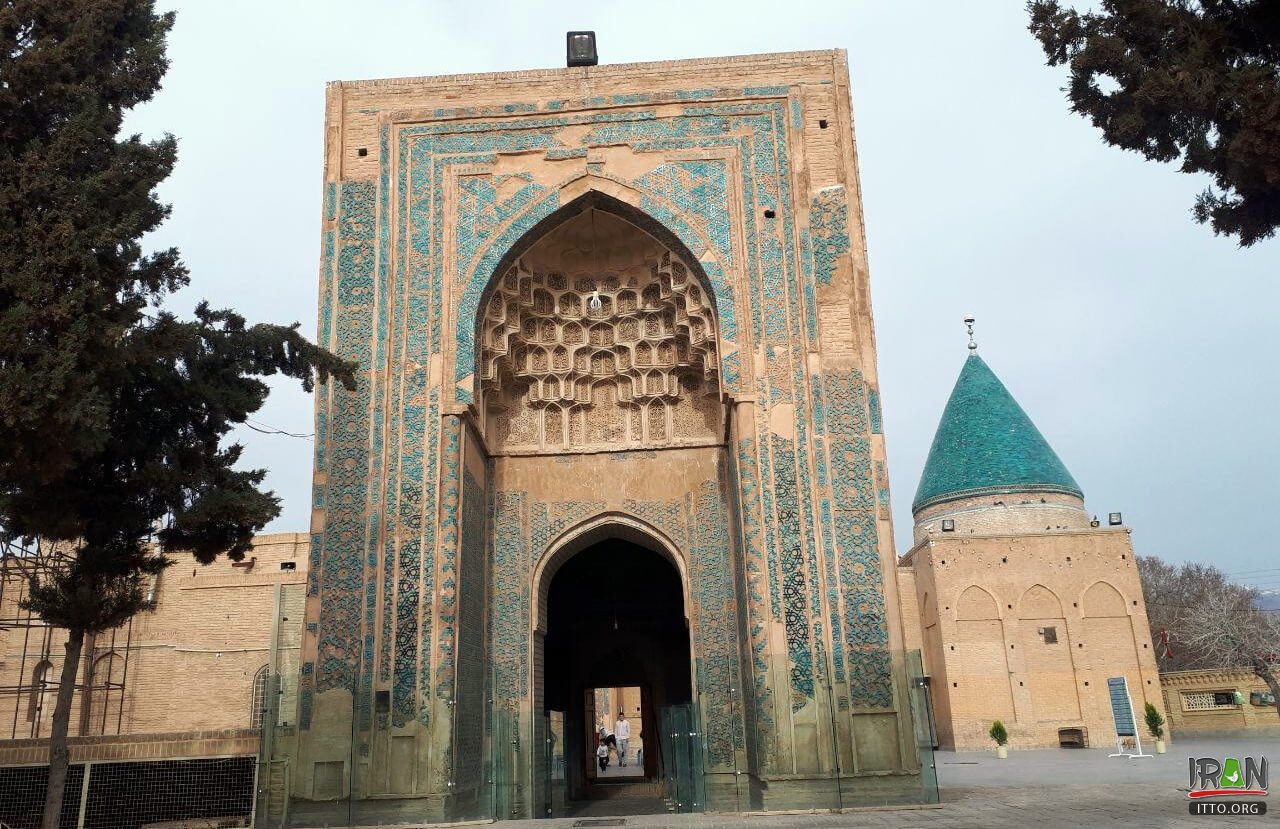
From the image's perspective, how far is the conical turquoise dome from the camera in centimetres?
2380

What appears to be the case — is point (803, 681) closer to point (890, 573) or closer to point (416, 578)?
point (890, 573)

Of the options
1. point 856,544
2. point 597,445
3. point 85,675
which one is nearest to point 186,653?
point 85,675

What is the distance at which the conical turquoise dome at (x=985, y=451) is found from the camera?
937 inches

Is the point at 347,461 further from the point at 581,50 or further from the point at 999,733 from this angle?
the point at 999,733

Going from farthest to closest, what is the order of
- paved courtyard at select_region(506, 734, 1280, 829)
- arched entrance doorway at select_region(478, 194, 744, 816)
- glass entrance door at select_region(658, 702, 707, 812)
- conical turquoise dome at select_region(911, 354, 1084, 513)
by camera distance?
1. conical turquoise dome at select_region(911, 354, 1084, 513)
2. arched entrance doorway at select_region(478, 194, 744, 816)
3. glass entrance door at select_region(658, 702, 707, 812)
4. paved courtyard at select_region(506, 734, 1280, 829)

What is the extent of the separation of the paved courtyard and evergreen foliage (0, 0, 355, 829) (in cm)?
385

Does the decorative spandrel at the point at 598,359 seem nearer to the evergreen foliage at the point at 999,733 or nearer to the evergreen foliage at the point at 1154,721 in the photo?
the evergreen foliage at the point at 999,733

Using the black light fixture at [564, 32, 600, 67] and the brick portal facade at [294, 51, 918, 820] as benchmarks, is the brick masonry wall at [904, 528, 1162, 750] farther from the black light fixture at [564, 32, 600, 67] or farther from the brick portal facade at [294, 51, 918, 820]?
the black light fixture at [564, 32, 600, 67]

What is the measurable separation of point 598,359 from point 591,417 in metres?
0.67

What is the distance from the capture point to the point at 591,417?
11.4 metres

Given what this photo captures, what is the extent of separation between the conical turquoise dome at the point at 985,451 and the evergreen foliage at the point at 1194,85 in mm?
19418

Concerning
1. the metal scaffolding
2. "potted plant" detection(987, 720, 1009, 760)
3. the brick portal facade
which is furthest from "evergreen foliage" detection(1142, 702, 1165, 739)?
the metal scaffolding

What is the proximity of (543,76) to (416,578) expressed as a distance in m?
A: 5.52

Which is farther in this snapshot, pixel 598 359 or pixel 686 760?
pixel 598 359
